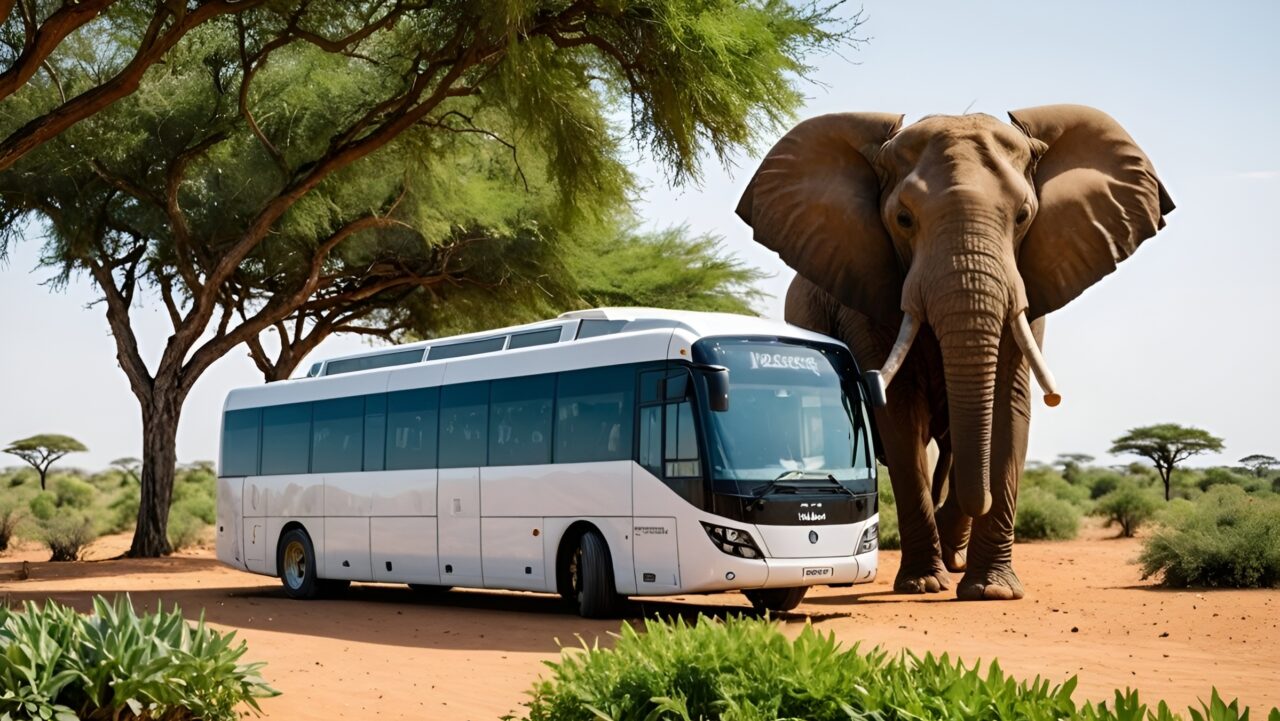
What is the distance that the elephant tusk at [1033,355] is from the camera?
15.6 m

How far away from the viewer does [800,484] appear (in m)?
14.6

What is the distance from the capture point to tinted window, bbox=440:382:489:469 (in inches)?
678

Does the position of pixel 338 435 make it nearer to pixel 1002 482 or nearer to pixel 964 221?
pixel 1002 482

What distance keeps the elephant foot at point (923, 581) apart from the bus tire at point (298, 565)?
7.50 m

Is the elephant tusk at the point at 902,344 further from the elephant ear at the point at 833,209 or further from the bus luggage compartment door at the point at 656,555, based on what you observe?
the bus luggage compartment door at the point at 656,555

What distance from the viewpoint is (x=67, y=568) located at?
26281mm

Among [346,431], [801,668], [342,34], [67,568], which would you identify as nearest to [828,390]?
[346,431]

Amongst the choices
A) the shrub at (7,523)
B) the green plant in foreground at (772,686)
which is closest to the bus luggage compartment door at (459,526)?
the green plant in foreground at (772,686)

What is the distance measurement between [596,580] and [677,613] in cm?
170

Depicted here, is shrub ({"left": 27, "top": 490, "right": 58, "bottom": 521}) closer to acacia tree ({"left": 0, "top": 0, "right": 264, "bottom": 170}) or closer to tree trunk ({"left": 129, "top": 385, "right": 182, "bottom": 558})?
tree trunk ({"left": 129, "top": 385, "right": 182, "bottom": 558})

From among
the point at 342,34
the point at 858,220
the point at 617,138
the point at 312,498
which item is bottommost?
the point at 312,498

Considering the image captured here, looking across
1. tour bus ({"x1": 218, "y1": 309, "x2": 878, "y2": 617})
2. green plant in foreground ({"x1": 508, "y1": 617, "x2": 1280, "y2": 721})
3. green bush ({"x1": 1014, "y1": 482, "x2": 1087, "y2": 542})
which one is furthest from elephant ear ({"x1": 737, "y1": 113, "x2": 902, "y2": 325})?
green bush ({"x1": 1014, "y1": 482, "x2": 1087, "y2": 542})

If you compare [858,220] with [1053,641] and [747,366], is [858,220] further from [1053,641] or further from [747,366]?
[1053,641]

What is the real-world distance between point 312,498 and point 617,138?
21.9 feet
